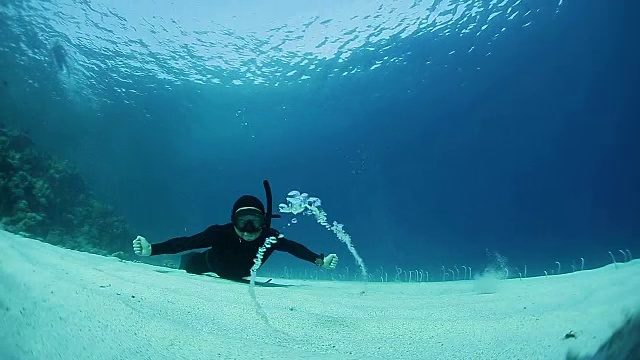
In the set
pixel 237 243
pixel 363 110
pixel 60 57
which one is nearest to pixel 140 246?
pixel 237 243

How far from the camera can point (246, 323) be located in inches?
98.0

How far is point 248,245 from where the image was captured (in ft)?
16.4

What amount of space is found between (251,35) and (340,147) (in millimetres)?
42556

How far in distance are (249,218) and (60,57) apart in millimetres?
39747

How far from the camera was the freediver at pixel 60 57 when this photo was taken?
1268 inches

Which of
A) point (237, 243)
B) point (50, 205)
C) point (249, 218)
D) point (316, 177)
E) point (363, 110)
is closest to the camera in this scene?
point (249, 218)

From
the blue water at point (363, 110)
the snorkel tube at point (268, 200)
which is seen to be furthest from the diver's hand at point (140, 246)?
the blue water at point (363, 110)

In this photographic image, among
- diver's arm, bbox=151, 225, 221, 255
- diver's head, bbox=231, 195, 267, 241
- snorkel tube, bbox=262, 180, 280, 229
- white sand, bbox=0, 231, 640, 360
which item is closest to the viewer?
white sand, bbox=0, 231, 640, 360

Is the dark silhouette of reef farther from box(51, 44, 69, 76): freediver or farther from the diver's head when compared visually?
box(51, 44, 69, 76): freediver

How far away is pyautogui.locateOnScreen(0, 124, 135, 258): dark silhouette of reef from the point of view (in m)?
13.4

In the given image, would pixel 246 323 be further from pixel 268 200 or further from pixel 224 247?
pixel 224 247

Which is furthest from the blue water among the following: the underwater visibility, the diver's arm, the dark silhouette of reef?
the diver's arm

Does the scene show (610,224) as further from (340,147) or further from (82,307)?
(82,307)

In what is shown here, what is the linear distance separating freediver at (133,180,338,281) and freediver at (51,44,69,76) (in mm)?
36679
